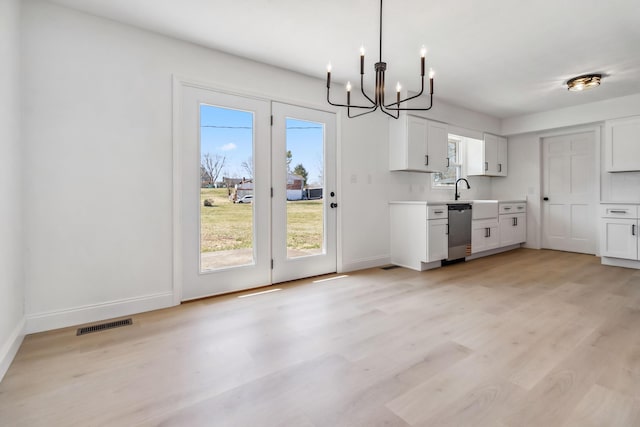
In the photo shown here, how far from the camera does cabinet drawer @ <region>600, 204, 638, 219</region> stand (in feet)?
13.0

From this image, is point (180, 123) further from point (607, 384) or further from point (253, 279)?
point (607, 384)

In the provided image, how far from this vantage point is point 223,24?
2.51 m

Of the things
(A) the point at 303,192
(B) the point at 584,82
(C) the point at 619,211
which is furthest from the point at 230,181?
(C) the point at 619,211

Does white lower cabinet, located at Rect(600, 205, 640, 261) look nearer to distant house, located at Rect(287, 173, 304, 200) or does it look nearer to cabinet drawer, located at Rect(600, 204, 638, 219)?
cabinet drawer, located at Rect(600, 204, 638, 219)

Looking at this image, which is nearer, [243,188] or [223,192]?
[223,192]

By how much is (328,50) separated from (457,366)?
9.44ft

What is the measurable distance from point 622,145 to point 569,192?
3.71 ft

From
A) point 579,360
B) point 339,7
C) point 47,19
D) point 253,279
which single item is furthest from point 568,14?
point 47,19

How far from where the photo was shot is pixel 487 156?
545 cm

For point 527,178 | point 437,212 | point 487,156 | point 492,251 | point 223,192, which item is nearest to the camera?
point 223,192

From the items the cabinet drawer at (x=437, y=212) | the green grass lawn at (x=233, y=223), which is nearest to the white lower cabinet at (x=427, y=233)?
the cabinet drawer at (x=437, y=212)

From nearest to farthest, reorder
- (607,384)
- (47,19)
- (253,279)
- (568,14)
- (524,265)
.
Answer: (607,384), (47,19), (568,14), (253,279), (524,265)

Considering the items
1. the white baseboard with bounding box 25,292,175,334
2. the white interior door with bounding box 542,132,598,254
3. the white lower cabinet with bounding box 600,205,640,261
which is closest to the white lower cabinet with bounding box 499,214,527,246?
the white interior door with bounding box 542,132,598,254

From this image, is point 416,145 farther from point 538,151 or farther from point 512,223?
point 538,151
